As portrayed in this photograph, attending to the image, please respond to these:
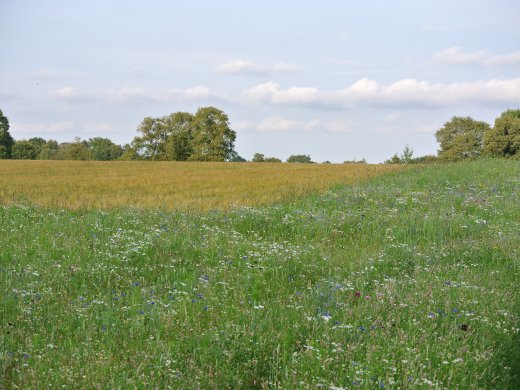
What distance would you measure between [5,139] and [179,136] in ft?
94.6

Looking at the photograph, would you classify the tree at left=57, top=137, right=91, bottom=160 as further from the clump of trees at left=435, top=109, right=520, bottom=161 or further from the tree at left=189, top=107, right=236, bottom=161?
the clump of trees at left=435, top=109, right=520, bottom=161

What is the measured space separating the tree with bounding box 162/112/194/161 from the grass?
224ft

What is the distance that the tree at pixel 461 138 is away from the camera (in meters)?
71.9

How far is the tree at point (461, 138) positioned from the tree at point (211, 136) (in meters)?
32.0

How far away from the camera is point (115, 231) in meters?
11.4

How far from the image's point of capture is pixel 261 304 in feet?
22.5

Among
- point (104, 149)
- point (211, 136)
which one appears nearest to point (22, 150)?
point (104, 149)

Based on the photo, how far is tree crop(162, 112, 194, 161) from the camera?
80.3 meters

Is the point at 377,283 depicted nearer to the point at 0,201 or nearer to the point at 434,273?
the point at 434,273

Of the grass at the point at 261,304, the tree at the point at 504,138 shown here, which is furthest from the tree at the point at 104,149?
the grass at the point at 261,304

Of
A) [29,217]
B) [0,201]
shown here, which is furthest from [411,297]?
[0,201]

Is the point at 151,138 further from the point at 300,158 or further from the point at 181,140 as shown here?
the point at 300,158

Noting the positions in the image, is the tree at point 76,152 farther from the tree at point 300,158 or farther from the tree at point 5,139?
the tree at point 300,158

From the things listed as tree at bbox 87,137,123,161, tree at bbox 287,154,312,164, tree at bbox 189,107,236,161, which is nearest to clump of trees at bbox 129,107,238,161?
tree at bbox 189,107,236,161
